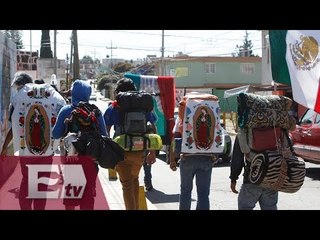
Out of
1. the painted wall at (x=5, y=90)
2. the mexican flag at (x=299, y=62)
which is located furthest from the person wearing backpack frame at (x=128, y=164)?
the painted wall at (x=5, y=90)

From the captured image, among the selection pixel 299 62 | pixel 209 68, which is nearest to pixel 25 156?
pixel 299 62

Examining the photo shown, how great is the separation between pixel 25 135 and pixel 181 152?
1.73m

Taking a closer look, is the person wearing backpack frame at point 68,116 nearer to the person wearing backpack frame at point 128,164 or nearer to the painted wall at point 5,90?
the person wearing backpack frame at point 128,164

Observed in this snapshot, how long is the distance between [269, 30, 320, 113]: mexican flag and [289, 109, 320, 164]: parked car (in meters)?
7.06

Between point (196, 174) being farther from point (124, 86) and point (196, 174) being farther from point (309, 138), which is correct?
point (309, 138)

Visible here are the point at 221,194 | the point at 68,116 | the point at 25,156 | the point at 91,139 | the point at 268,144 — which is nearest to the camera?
the point at 268,144

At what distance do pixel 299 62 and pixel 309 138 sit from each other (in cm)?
772

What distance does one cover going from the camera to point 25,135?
19.1 feet

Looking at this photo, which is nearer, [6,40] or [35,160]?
[35,160]

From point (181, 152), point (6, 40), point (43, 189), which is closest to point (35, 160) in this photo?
point (43, 189)

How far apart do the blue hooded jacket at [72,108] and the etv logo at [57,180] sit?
1.19 ft

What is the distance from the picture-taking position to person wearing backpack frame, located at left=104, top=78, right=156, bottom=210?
5648 millimetres

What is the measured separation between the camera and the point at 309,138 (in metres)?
11.5

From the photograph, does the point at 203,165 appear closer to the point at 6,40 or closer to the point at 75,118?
the point at 75,118
